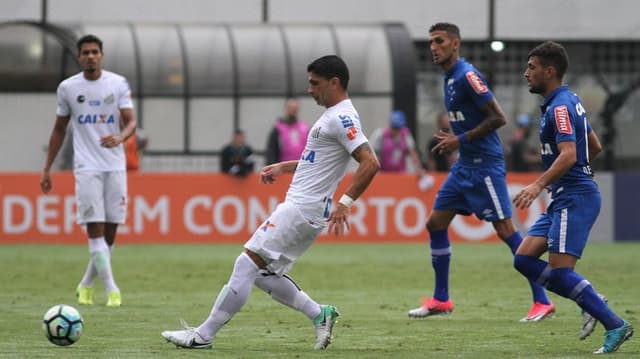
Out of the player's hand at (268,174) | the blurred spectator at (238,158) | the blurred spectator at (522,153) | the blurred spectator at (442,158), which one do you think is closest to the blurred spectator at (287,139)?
the blurred spectator at (238,158)

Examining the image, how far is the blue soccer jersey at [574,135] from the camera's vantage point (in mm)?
9656

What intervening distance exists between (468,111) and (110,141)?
3.16 m

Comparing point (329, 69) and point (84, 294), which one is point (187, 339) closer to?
point (329, 69)

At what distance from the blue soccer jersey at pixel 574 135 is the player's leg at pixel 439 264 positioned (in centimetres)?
268

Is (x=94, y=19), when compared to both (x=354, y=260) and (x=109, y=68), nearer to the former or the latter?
(x=109, y=68)

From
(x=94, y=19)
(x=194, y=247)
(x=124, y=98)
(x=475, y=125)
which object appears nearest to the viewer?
(x=475, y=125)

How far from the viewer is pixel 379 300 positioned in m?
14.1

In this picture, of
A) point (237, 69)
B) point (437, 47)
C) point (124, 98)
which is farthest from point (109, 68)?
point (437, 47)

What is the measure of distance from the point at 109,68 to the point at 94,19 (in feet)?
16.2

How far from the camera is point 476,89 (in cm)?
1225

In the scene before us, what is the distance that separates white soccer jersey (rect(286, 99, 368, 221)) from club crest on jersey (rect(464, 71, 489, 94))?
2545 millimetres

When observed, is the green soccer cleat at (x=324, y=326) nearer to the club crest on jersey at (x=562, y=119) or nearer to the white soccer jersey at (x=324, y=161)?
the white soccer jersey at (x=324, y=161)

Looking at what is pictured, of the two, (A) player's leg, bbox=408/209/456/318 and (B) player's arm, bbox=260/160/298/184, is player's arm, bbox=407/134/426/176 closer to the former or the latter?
(A) player's leg, bbox=408/209/456/318

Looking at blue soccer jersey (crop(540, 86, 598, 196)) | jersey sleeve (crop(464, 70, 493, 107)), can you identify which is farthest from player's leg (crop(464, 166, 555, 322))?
blue soccer jersey (crop(540, 86, 598, 196))
